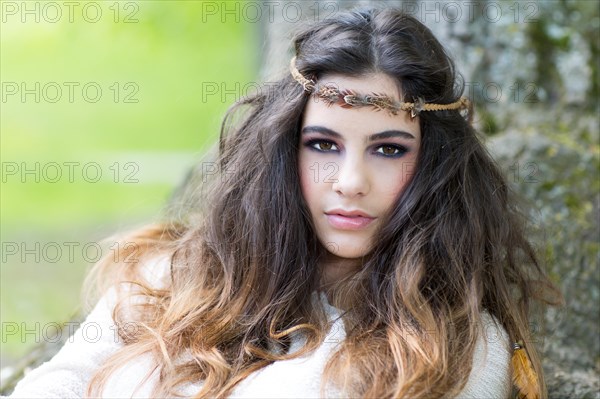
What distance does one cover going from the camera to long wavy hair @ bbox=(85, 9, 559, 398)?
6.04 feet

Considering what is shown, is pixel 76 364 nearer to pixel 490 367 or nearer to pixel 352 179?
pixel 352 179

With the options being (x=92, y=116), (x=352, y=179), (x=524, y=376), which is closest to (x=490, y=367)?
(x=524, y=376)

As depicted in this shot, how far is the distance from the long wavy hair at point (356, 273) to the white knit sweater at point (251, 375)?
29mm

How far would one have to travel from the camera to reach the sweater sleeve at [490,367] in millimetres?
1709

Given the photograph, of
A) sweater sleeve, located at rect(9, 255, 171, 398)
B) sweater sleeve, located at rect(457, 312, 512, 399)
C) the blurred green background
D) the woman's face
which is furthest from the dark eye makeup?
the blurred green background

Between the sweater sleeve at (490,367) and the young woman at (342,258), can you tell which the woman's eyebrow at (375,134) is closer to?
the young woman at (342,258)

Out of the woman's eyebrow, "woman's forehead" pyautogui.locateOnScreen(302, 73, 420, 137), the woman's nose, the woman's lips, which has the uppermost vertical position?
"woman's forehead" pyautogui.locateOnScreen(302, 73, 420, 137)

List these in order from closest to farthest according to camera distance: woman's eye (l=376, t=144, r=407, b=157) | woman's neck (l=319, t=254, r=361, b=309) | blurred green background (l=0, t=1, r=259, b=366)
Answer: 1. woman's eye (l=376, t=144, r=407, b=157)
2. woman's neck (l=319, t=254, r=361, b=309)
3. blurred green background (l=0, t=1, r=259, b=366)

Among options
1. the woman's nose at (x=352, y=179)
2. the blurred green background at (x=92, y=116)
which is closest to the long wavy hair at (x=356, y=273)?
the woman's nose at (x=352, y=179)

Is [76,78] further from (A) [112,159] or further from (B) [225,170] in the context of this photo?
(B) [225,170]

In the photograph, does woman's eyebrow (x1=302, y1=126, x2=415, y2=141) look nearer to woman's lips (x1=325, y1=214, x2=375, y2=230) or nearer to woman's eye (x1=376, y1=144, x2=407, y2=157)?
woman's eye (x1=376, y1=144, x2=407, y2=157)

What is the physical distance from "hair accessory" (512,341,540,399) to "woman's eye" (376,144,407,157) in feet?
1.70

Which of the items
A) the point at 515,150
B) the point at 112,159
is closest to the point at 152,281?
the point at 515,150

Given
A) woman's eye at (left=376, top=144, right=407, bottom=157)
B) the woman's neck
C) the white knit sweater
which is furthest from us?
the woman's neck
